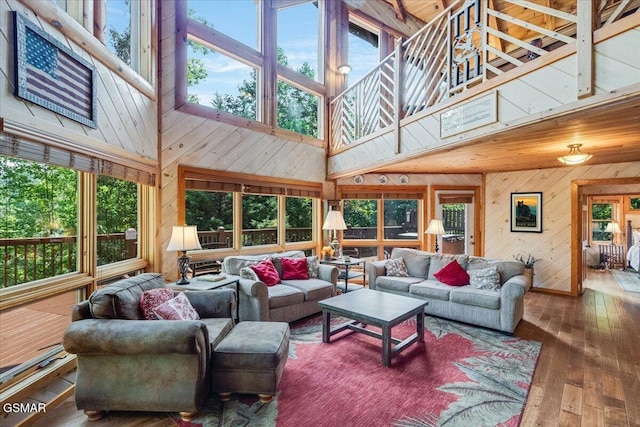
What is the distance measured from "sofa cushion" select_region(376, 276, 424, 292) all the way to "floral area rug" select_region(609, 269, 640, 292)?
4.61 meters

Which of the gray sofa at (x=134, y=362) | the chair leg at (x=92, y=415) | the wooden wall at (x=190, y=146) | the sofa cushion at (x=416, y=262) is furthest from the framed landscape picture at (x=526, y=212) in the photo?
the chair leg at (x=92, y=415)

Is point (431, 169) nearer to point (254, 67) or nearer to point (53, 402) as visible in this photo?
point (254, 67)

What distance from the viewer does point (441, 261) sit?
188 inches

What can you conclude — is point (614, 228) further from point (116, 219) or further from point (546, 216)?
point (116, 219)

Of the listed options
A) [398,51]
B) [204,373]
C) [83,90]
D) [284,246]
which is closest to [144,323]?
[204,373]

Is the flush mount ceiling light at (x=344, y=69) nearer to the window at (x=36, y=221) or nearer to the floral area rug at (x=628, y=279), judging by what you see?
the window at (x=36, y=221)

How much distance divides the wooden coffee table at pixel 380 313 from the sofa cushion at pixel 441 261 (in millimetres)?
1431

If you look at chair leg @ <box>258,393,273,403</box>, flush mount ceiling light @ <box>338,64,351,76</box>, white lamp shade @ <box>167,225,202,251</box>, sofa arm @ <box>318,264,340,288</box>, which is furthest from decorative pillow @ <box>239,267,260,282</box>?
flush mount ceiling light @ <box>338,64,351,76</box>

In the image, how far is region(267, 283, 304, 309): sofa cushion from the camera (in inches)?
146

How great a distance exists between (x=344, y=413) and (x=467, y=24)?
3.64 meters

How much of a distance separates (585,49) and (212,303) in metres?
3.59

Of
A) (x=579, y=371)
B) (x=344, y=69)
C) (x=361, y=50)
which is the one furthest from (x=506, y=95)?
(x=361, y=50)

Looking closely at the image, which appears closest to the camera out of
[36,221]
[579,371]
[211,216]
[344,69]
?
[36,221]

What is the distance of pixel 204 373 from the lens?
221cm
